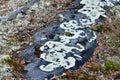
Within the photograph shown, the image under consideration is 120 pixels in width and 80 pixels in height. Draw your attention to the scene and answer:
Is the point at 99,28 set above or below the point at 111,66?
above

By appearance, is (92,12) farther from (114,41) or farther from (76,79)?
(76,79)

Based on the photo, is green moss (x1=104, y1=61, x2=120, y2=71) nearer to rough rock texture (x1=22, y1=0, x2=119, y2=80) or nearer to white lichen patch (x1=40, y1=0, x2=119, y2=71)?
rough rock texture (x1=22, y1=0, x2=119, y2=80)

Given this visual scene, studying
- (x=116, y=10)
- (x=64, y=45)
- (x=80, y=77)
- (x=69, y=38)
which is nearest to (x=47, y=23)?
(x=69, y=38)

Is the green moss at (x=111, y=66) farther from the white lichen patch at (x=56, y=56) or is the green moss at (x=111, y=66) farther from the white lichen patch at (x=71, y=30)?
the white lichen patch at (x=71, y=30)

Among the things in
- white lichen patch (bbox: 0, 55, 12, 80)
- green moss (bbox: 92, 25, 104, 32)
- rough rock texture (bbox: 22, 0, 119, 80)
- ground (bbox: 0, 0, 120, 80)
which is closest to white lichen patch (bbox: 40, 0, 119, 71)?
rough rock texture (bbox: 22, 0, 119, 80)

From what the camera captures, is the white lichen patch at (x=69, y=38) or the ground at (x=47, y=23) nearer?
the ground at (x=47, y=23)

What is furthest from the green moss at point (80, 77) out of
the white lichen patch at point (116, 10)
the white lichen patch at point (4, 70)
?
the white lichen patch at point (116, 10)

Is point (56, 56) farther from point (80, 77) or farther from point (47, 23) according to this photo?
point (47, 23)

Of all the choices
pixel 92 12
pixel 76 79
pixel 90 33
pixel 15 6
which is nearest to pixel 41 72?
Result: pixel 76 79

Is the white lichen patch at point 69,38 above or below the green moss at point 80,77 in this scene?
above
